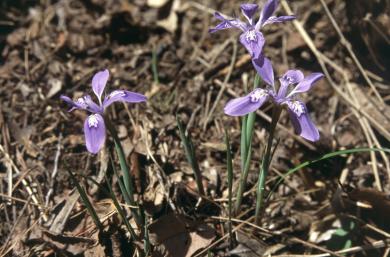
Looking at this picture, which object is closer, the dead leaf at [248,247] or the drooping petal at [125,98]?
the drooping petal at [125,98]

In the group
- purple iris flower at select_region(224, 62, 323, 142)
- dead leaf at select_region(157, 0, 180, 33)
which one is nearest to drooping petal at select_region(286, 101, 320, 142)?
purple iris flower at select_region(224, 62, 323, 142)

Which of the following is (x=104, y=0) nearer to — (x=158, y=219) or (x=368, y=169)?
(x=158, y=219)

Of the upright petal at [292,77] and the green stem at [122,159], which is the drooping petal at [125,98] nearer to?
the green stem at [122,159]

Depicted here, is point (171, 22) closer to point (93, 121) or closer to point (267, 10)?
point (267, 10)

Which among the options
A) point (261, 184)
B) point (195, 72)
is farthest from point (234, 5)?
point (261, 184)

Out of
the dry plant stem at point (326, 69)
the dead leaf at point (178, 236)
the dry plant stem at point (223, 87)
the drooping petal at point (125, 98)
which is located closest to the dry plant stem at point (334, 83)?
the dry plant stem at point (326, 69)

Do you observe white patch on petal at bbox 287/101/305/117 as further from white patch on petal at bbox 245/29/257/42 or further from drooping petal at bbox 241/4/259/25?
drooping petal at bbox 241/4/259/25
